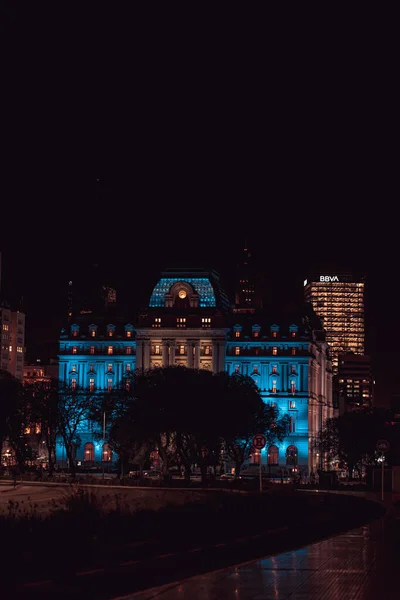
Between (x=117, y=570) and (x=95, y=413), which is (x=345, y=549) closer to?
(x=117, y=570)

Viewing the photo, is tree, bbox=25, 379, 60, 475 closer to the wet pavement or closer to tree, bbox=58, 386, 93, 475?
tree, bbox=58, 386, 93, 475

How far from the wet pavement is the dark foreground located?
0.85 metres

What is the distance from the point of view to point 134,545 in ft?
102

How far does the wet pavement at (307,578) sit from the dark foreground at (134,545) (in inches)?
33.6

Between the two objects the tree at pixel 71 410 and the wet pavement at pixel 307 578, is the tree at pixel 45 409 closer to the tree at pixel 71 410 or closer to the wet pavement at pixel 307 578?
the tree at pixel 71 410

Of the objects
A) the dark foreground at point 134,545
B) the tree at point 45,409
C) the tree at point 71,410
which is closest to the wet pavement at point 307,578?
the dark foreground at point 134,545

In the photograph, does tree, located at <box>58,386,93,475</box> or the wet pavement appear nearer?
the wet pavement

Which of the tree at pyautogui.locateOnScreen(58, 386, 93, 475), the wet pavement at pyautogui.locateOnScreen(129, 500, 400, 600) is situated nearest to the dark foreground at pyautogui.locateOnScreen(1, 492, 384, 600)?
the wet pavement at pyautogui.locateOnScreen(129, 500, 400, 600)

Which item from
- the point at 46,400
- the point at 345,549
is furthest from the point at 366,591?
the point at 46,400

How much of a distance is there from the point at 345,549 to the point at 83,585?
16.5m

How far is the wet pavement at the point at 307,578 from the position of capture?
26.7 meters

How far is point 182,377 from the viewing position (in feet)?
465

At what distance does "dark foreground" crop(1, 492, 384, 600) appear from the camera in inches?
1013

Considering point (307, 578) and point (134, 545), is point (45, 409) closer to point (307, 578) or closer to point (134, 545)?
point (134, 545)
